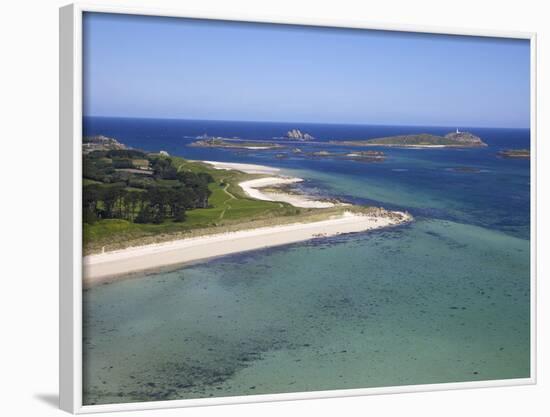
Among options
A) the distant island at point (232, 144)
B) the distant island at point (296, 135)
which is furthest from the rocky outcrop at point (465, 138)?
the distant island at point (232, 144)

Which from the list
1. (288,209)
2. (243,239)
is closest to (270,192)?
(288,209)

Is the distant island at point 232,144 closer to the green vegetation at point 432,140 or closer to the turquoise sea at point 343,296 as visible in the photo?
the turquoise sea at point 343,296

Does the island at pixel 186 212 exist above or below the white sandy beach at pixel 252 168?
below

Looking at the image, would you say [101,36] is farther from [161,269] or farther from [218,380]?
[218,380]

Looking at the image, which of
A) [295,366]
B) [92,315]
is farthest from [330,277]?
[92,315]

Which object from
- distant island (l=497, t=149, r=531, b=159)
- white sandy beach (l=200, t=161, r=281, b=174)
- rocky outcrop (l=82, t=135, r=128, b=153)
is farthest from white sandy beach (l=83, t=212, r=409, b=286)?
distant island (l=497, t=149, r=531, b=159)

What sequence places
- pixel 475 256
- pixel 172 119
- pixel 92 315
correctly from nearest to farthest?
pixel 92 315
pixel 172 119
pixel 475 256

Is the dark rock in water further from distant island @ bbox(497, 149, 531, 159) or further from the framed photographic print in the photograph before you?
distant island @ bbox(497, 149, 531, 159)
